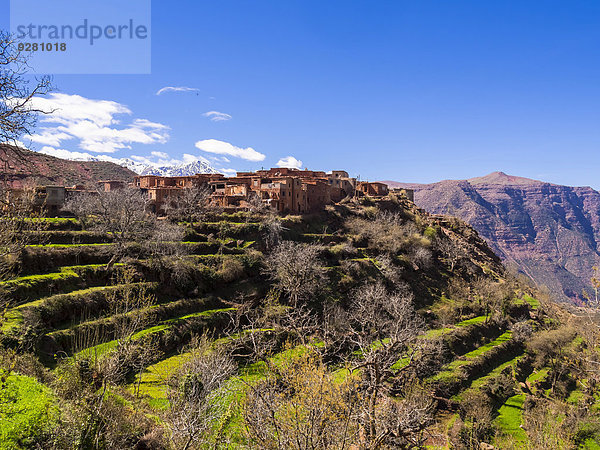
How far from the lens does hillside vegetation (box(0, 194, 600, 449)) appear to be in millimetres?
12227

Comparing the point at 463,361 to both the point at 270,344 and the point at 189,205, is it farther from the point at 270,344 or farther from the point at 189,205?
the point at 189,205

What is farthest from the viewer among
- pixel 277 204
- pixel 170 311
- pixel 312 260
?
pixel 277 204

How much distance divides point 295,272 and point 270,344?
11540mm

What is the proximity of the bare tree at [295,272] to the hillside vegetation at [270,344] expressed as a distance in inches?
10.4

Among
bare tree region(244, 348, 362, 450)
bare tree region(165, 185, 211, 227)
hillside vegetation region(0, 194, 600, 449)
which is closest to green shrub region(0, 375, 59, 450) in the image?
hillside vegetation region(0, 194, 600, 449)

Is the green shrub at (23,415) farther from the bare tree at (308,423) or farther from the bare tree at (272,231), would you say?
the bare tree at (272,231)

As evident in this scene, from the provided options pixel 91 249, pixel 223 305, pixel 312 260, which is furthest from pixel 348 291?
pixel 91 249

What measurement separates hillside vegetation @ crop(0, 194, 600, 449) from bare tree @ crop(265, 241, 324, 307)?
0.87 ft

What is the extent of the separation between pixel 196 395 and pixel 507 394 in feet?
101

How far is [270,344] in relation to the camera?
1168 inches

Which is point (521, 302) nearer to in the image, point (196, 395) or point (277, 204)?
point (277, 204)

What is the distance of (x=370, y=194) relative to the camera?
3103 inches

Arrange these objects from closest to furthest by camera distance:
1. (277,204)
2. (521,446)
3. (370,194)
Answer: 1. (521,446)
2. (277,204)
3. (370,194)

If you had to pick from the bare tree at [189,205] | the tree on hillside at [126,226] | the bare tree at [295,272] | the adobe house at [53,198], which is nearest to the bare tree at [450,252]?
the bare tree at [295,272]
